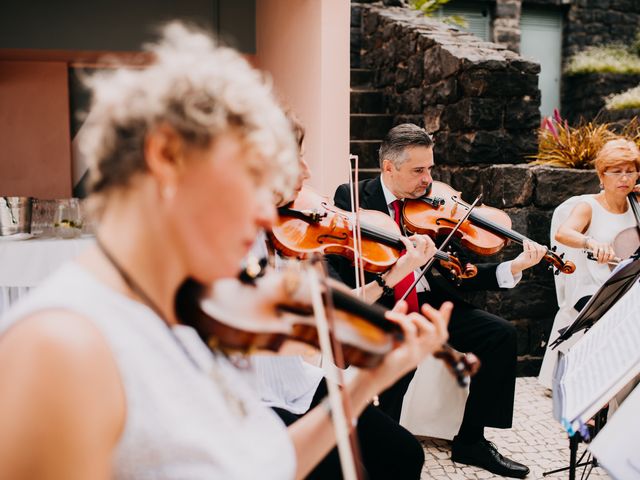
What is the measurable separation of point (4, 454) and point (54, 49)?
4.96 metres

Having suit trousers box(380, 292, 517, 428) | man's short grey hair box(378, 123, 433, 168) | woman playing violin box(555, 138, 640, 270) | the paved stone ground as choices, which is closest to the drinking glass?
man's short grey hair box(378, 123, 433, 168)

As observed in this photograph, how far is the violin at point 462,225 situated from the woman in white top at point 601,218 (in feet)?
1.54

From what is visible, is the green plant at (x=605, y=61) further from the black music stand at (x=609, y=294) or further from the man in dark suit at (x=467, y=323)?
the black music stand at (x=609, y=294)

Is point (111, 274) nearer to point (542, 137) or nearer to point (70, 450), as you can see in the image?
point (70, 450)

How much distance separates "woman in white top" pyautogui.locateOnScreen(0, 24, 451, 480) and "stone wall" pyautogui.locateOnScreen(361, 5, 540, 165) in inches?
135

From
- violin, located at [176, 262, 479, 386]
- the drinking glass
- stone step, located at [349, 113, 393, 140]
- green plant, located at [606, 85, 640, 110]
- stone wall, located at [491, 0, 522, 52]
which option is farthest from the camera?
stone wall, located at [491, 0, 522, 52]

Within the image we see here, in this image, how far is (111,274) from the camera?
0.74m

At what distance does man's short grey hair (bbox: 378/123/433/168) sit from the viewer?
2.79m

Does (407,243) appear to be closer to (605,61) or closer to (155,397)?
(155,397)

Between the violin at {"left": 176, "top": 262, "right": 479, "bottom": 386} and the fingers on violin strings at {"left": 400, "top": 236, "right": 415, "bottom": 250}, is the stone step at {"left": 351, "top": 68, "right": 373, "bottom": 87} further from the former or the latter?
the violin at {"left": 176, "top": 262, "right": 479, "bottom": 386}

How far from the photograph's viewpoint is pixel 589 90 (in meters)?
8.38

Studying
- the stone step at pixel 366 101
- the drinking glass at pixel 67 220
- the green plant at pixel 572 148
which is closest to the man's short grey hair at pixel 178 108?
the drinking glass at pixel 67 220

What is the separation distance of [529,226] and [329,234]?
6.08 feet

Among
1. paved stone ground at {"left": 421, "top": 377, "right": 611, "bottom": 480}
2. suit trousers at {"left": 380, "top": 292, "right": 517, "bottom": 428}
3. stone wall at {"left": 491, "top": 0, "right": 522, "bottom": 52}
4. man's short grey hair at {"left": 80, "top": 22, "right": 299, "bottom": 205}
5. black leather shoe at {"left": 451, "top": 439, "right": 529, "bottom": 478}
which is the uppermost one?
stone wall at {"left": 491, "top": 0, "right": 522, "bottom": 52}
